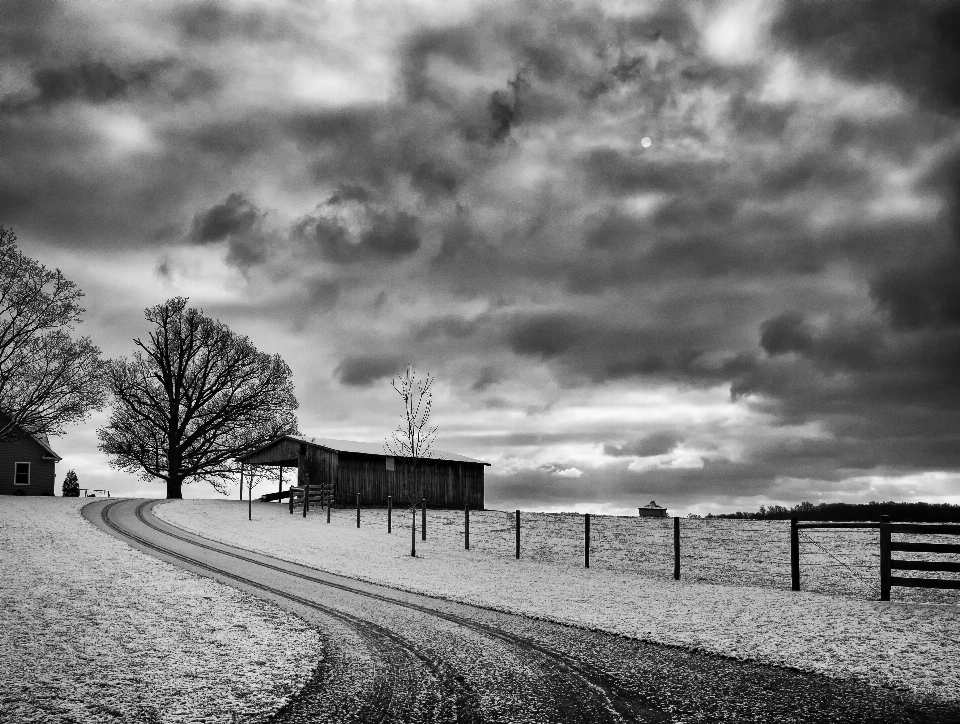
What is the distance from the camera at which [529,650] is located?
1020 cm

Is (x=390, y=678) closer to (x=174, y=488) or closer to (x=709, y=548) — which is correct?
(x=709, y=548)

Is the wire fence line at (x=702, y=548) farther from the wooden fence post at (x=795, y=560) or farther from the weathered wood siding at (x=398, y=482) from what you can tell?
the weathered wood siding at (x=398, y=482)

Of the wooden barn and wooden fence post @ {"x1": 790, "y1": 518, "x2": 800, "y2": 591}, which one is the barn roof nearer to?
the wooden barn

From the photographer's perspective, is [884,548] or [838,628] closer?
[838,628]

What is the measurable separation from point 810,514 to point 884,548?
858 inches

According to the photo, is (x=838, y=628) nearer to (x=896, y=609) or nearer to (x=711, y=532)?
(x=896, y=609)

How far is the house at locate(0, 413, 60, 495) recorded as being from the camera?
53.7 metres

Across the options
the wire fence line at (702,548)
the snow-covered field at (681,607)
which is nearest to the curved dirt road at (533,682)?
the snow-covered field at (681,607)

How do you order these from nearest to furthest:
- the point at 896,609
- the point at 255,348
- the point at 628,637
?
the point at 628,637, the point at 896,609, the point at 255,348

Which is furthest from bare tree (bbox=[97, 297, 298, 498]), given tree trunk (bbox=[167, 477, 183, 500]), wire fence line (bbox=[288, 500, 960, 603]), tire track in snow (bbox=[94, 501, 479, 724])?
tire track in snow (bbox=[94, 501, 479, 724])

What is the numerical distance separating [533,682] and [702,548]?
18669mm

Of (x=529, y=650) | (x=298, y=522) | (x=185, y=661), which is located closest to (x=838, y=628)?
(x=529, y=650)

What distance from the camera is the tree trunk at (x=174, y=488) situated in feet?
178

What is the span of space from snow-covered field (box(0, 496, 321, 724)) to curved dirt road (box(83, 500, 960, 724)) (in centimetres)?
62
